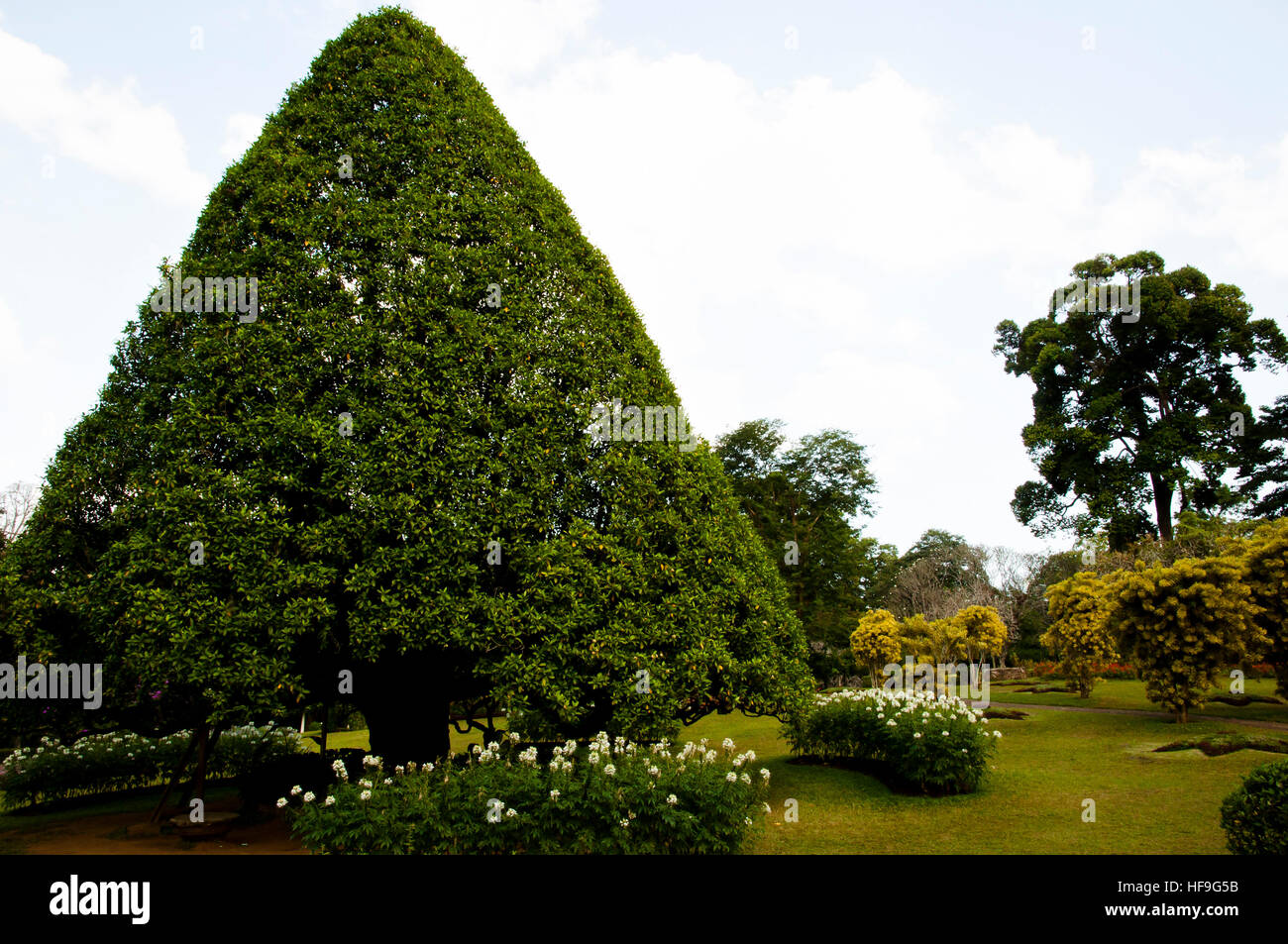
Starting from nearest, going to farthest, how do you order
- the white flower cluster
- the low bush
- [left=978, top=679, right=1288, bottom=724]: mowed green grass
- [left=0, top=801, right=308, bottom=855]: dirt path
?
[left=0, top=801, right=308, bottom=855]: dirt path, the white flower cluster, [left=978, top=679, right=1288, bottom=724]: mowed green grass, the low bush

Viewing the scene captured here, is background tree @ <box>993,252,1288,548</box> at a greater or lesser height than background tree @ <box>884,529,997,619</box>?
greater

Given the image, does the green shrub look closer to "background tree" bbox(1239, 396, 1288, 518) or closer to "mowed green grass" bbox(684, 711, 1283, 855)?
"mowed green grass" bbox(684, 711, 1283, 855)

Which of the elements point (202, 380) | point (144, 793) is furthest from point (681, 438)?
point (144, 793)

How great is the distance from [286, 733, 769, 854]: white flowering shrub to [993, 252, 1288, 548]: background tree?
35.1 metres

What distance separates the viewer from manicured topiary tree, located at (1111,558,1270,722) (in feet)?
48.7

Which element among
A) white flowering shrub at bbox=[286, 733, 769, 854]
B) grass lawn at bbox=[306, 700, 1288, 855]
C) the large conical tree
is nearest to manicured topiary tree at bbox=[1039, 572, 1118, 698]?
grass lawn at bbox=[306, 700, 1288, 855]

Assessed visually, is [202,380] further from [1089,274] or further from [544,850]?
[1089,274]

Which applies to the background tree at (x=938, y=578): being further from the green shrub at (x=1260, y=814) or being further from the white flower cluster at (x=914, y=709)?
the green shrub at (x=1260, y=814)

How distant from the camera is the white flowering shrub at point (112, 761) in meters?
12.1

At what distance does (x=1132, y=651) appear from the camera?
53.7 feet

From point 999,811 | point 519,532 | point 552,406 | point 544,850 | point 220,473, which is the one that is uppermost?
point 552,406

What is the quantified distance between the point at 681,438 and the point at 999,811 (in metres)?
6.69

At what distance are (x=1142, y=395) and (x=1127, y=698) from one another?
2200 centimetres

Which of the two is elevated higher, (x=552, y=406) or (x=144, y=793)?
(x=552, y=406)
